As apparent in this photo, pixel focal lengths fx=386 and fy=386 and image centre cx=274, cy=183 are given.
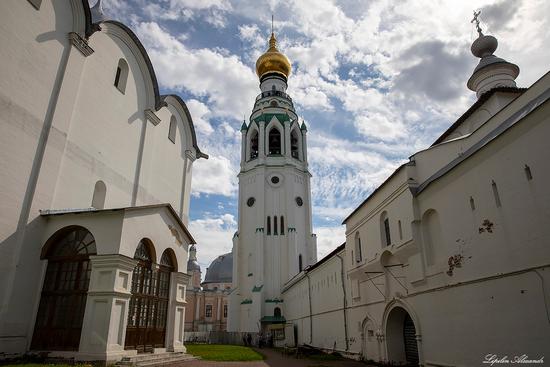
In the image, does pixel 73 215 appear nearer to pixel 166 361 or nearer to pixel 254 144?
pixel 166 361

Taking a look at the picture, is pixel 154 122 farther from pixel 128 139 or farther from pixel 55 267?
pixel 55 267

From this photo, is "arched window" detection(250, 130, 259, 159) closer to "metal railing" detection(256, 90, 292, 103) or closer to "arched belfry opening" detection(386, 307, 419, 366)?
"metal railing" detection(256, 90, 292, 103)

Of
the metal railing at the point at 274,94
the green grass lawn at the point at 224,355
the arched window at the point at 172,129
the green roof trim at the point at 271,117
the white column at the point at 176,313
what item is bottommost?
the green grass lawn at the point at 224,355

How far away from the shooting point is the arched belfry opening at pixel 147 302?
11.2 meters

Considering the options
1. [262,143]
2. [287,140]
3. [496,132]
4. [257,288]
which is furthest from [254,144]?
[496,132]

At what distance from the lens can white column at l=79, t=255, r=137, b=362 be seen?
954cm

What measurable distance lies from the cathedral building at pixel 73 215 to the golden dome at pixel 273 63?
1223 inches

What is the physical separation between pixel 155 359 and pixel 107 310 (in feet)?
8.14

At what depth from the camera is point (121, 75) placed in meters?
15.6

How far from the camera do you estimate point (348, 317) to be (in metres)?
18.0

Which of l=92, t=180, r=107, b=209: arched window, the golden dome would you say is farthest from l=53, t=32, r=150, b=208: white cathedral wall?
the golden dome

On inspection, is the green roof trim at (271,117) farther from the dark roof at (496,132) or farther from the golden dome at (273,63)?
the dark roof at (496,132)

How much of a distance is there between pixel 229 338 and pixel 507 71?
2962 cm

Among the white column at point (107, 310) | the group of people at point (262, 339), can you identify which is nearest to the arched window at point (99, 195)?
the white column at point (107, 310)
